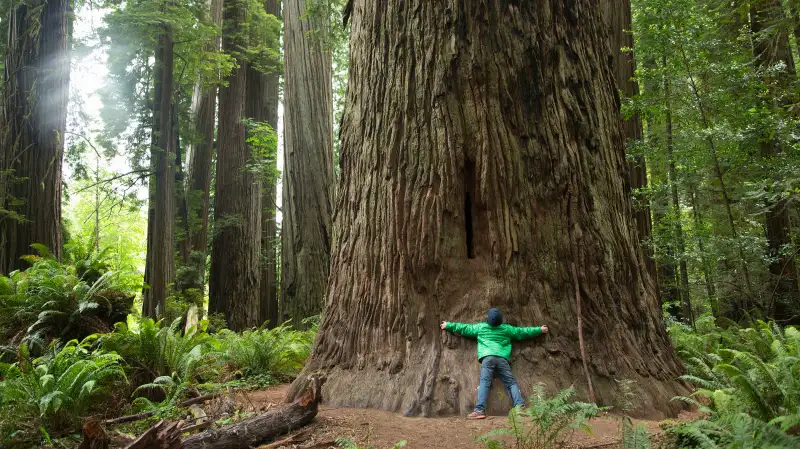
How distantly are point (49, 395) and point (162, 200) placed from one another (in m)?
7.26

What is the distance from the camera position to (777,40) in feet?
35.0

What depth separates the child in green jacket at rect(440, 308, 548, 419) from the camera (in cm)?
411

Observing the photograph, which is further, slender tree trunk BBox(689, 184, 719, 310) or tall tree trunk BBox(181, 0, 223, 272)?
tall tree trunk BBox(181, 0, 223, 272)

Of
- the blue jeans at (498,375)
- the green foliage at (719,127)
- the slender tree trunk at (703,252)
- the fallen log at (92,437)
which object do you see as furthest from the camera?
the slender tree trunk at (703,252)

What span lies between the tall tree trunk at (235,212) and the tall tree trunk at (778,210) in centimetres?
1208

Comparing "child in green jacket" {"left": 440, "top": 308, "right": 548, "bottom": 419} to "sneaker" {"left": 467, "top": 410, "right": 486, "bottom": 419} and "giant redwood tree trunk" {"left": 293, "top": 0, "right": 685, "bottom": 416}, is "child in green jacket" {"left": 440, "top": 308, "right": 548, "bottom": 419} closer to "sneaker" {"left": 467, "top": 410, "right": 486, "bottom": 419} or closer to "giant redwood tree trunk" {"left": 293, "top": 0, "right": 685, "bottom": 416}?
"sneaker" {"left": 467, "top": 410, "right": 486, "bottom": 419}

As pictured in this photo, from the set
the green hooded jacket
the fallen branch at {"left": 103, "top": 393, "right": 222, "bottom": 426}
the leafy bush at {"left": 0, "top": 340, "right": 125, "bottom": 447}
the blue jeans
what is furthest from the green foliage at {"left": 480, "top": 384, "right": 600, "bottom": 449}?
the leafy bush at {"left": 0, "top": 340, "right": 125, "bottom": 447}

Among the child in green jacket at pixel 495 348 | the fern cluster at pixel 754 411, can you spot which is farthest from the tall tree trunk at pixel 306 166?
the fern cluster at pixel 754 411

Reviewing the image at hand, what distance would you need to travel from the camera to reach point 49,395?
3816mm

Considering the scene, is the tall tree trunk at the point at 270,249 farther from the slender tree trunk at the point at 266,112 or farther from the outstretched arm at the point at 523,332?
the outstretched arm at the point at 523,332

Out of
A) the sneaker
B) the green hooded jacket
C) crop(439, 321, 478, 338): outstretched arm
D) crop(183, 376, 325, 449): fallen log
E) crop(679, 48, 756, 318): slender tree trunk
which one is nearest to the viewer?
crop(183, 376, 325, 449): fallen log

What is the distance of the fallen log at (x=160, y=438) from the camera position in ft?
9.18

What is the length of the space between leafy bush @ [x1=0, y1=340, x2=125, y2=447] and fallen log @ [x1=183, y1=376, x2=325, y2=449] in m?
1.31

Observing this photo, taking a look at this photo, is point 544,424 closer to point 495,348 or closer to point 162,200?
point 495,348
